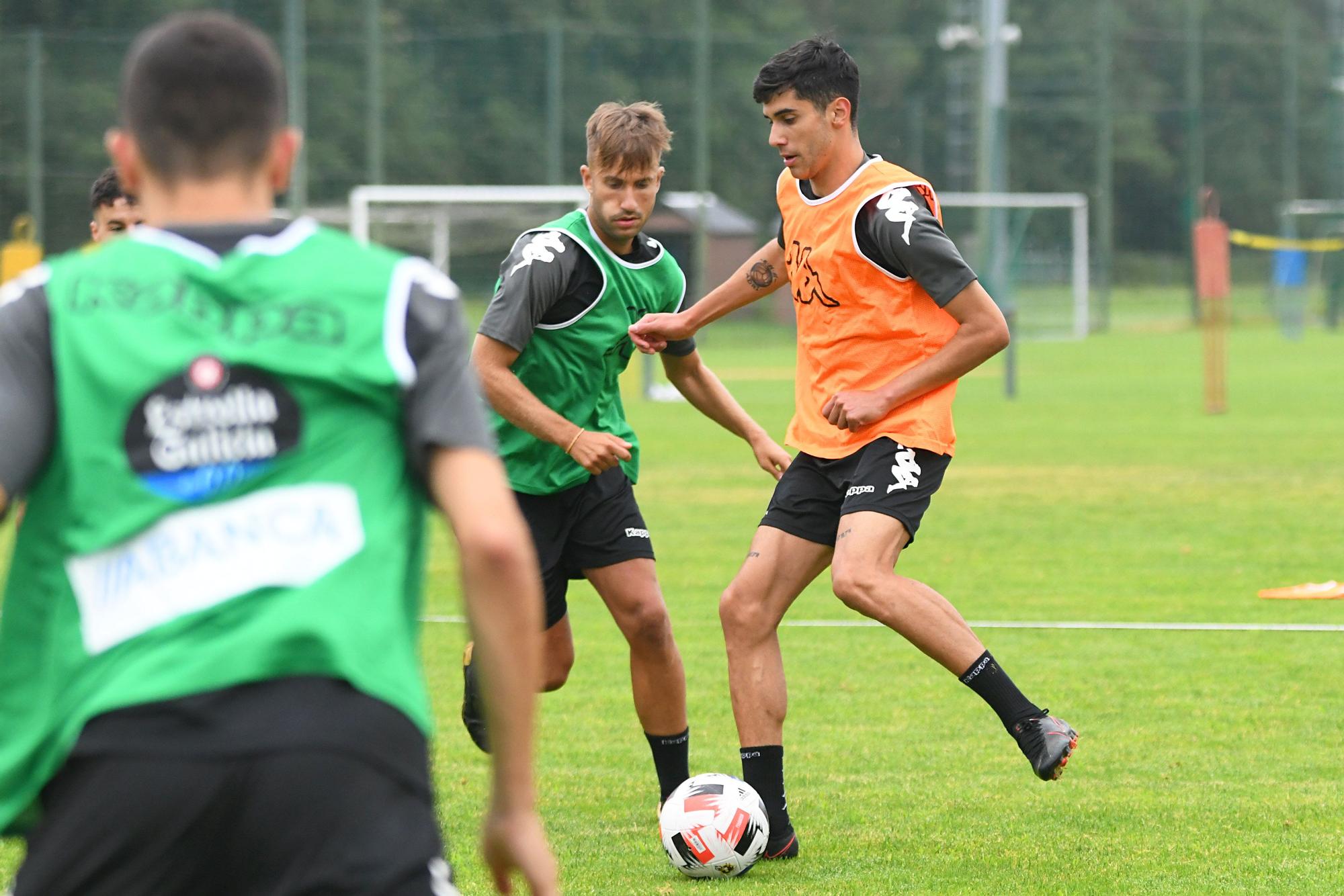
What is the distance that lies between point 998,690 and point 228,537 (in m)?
3.26

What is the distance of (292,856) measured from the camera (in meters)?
2.01

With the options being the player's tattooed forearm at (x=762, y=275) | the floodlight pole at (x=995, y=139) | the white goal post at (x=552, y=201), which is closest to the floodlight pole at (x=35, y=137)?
the white goal post at (x=552, y=201)

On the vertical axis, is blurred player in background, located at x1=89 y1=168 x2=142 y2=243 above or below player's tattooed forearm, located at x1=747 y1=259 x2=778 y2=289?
above

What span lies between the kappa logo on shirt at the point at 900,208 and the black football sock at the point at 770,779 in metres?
1.42

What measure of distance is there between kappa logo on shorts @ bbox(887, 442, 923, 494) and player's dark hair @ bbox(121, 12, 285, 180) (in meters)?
→ 3.24

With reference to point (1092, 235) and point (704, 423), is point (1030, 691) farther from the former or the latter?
point (1092, 235)

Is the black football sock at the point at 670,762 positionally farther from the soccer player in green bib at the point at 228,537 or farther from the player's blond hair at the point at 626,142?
the soccer player in green bib at the point at 228,537

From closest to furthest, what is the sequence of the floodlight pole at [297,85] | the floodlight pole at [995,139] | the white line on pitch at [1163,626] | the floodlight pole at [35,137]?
the white line on pitch at [1163,626]
the floodlight pole at [995,139]
the floodlight pole at [297,85]
the floodlight pole at [35,137]

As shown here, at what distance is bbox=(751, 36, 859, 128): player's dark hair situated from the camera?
5344mm

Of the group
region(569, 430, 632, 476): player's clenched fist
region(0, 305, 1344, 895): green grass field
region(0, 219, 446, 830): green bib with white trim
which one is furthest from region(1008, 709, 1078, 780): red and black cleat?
region(0, 219, 446, 830): green bib with white trim

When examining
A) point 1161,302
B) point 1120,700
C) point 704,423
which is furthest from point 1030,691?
point 1161,302

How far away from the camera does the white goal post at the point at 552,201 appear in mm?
24719

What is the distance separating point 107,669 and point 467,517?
1.38ft

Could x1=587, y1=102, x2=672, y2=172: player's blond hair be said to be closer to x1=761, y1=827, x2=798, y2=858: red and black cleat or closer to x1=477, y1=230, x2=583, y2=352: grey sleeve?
x1=477, y1=230, x2=583, y2=352: grey sleeve
